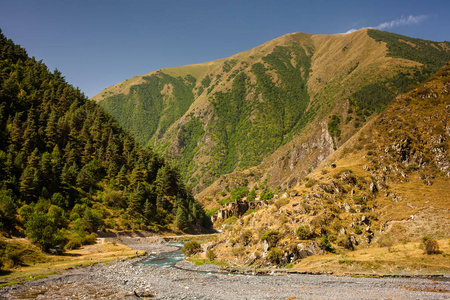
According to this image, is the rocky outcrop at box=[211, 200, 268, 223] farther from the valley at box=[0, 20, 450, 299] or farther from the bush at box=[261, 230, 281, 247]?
the bush at box=[261, 230, 281, 247]

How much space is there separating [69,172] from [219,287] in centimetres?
7751

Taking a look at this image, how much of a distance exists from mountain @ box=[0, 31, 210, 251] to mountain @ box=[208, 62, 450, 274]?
137ft

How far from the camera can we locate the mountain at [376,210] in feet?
121

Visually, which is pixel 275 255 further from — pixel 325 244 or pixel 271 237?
pixel 325 244

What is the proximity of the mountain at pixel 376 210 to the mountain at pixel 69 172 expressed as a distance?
41.8m

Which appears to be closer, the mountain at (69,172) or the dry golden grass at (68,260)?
the dry golden grass at (68,260)

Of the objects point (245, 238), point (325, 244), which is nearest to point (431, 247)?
point (325, 244)

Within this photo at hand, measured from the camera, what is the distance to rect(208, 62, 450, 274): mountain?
121ft

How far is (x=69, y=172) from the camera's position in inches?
3403

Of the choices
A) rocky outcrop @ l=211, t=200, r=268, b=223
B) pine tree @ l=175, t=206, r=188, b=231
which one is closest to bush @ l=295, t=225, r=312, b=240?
pine tree @ l=175, t=206, r=188, b=231

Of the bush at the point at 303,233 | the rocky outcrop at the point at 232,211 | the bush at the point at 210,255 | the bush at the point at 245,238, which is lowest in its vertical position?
the rocky outcrop at the point at 232,211

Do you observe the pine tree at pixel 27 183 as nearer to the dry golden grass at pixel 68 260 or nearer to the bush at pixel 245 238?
the dry golden grass at pixel 68 260

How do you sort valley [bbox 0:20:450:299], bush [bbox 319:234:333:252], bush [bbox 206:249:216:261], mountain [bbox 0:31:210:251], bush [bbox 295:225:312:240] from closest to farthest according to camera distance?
valley [bbox 0:20:450:299] < bush [bbox 319:234:333:252] < bush [bbox 295:225:312:240] < bush [bbox 206:249:216:261] < mountain [bbox 0:31:210:251]

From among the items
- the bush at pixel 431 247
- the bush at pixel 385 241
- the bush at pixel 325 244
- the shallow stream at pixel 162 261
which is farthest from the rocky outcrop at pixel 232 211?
the bush at pixel 431 247
